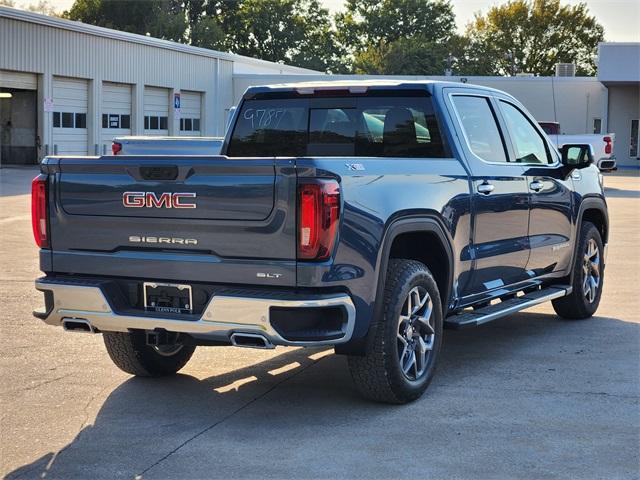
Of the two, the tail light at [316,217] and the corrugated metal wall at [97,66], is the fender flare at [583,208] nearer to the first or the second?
the tail light at [316,217]

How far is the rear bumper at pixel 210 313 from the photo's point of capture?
5.47 meters

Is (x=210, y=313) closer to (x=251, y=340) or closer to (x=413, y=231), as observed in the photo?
(x=251, y=340)

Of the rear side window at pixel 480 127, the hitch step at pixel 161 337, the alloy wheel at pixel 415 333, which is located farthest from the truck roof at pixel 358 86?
the hitch step at pixel 161 337

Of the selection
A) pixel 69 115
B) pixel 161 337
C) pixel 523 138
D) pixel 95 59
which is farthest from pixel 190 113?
pixel 161 337

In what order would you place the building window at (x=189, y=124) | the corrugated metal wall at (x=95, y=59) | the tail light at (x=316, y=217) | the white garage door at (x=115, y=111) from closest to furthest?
the tail light at (x=316, y=217) < the corrugated metal wall at (x=95, y=59) < the white garage door at (x=115, y=111) < the building window at (x=189, y=124)

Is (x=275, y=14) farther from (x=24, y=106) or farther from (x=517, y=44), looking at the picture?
(x=24, y=106)

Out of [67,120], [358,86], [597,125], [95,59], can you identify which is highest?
[95,59]

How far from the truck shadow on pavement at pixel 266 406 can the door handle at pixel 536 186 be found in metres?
1.19

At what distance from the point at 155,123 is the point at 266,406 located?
1558 inches

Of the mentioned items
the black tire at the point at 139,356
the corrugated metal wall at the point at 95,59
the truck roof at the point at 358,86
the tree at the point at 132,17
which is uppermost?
the tree at the point at 132,17

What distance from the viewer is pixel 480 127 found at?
296 inches

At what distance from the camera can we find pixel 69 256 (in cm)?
605

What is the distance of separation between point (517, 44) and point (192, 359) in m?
77.8

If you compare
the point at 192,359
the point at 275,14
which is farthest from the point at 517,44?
the point at 192,359
